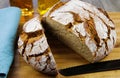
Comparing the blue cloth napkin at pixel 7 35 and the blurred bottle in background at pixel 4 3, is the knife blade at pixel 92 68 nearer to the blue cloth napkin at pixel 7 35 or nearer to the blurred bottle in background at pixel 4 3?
the blue cloth napkin at pixel 7 35

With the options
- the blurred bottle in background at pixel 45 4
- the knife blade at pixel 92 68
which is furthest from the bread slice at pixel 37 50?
the blurred bottle in background at pixel 45 4

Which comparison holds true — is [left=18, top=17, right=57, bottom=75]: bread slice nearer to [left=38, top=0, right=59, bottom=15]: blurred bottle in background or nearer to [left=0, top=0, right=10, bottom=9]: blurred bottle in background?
[left=38, top=0, right=59, bottom=15]: blurred bottle in background

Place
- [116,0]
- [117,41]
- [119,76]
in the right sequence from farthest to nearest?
1. [116,0]
2. [117,41]
3. [119,76]

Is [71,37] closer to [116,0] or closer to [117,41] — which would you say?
[117,41]

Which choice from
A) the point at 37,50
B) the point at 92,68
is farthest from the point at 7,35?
the point at 92,68

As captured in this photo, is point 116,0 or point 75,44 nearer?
point 75,44

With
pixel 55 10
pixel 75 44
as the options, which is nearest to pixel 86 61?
pixel 75 44

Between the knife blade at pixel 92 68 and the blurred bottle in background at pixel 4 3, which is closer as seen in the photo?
the knife blade at pixel 92 68
